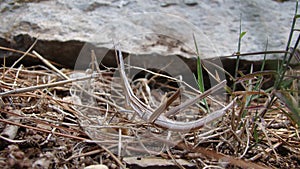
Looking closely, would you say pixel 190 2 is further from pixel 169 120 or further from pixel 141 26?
pixel 169 120

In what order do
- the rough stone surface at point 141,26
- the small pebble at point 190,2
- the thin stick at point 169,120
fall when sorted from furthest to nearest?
the small pebble at point 190,2 → the rough stone surface at point 141,26 → the thin stick at point 169,120

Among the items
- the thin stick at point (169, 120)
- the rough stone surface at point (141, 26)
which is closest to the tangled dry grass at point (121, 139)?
the thin stick at point (169, 120)

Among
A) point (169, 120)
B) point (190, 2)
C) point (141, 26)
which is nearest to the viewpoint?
point (169, 120)

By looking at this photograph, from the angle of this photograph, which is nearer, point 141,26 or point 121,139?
point 121,139

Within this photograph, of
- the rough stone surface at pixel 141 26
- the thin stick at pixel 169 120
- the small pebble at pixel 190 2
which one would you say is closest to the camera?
the thin stick at pixel 169 120

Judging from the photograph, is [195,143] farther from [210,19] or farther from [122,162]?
[210,19]

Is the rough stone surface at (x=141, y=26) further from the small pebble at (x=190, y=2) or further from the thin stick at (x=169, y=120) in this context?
the thin stick at (x=169, y=120)

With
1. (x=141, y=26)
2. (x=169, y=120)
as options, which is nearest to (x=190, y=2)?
(x=141, y=26)

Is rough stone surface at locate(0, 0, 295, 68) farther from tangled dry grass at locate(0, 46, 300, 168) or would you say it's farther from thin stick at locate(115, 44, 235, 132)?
thin stick at locate(115, 44, 235, 132)

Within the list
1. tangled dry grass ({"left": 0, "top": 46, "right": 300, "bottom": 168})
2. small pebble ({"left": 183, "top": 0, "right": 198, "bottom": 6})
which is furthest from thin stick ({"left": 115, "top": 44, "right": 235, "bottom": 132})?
small pebble ({"left": 183, "top": 0, "right": 198, "bottom": 6})
